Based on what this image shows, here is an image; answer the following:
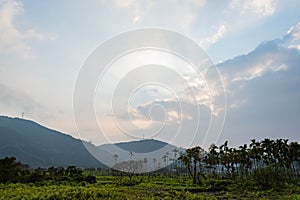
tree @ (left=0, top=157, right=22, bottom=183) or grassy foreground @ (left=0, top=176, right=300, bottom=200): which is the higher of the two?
tree @ (left=0, top=157, right=22, bottom=183)

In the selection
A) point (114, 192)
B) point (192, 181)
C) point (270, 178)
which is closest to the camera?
point (114, 192)

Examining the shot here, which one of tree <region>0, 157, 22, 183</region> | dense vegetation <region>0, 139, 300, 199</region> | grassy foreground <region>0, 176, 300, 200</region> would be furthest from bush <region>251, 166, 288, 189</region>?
tree <region>0, 157, 22, 183</region>

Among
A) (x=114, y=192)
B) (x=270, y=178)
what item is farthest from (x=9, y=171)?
(x=270, y=178)

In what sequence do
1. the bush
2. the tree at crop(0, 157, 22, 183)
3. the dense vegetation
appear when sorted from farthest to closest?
the bush < the tree at crop(0, 157, 22, 183) < the dense vegetation

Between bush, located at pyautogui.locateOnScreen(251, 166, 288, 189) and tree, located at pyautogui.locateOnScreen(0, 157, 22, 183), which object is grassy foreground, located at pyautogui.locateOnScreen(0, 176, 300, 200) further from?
tree, located at pyautogui.locateOnScreen(0, 157, 22, 183)

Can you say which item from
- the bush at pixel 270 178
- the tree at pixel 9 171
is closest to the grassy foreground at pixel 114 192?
the bush at pixel 270 178

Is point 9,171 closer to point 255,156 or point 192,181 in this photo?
point 192,181

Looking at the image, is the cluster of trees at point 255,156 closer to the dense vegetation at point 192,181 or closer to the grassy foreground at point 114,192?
the dense vegetation at point 192,181

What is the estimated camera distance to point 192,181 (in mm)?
53156

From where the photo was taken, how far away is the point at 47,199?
17.4 meters

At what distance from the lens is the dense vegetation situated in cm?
2164

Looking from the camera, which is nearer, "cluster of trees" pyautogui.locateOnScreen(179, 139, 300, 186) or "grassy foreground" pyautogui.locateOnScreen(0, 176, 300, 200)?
"grassy foreground" pyautogui.locateOnScreen(0, 176, 300, 200)

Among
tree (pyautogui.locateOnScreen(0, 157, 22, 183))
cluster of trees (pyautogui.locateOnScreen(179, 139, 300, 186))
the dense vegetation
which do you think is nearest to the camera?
the dense vegetation

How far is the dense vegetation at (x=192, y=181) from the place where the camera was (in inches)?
852
